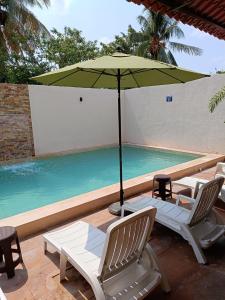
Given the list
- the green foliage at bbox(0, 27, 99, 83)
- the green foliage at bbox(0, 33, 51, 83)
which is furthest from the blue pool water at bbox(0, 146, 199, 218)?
the green foliage at bbox(0, 27, 99, 83)

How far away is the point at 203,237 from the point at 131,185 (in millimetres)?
2559

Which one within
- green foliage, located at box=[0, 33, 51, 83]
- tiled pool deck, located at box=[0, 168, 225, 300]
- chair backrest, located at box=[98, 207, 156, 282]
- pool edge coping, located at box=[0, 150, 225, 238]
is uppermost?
green foliage, located at box=[0, 33, 51, 83]

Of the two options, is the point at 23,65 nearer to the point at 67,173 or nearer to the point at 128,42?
the point at 128,42

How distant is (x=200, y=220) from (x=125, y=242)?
152cm

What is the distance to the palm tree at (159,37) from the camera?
669 inches

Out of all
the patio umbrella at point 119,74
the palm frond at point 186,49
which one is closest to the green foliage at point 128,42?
the palm frond at point 186,49

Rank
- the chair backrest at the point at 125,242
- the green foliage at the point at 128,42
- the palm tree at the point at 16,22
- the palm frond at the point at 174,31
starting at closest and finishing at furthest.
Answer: the chair backrest at the point at 125,242 → the palm tree at the point at 16,22 → the palm frond at the point at 174,31 → the green foliage at the point at 128,42

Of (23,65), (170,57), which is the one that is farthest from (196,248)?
(23,65)

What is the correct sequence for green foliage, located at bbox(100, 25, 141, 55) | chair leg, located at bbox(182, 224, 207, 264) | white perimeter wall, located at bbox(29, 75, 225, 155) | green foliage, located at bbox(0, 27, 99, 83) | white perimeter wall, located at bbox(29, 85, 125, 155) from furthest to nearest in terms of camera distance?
green foliage, located at bbox(0, 27, 99, 83) → green foliage, located at bbox(100, 25, 141, 55) → white perimeter wall, located at bbox(29, 85, 125, 155) → white perimeter wall, located at bbox(29, 75, 225, 155) → chair leg, located at bbox(182, 224, 207, 264)

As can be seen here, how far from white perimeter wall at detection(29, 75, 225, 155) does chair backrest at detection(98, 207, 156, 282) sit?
318 inches

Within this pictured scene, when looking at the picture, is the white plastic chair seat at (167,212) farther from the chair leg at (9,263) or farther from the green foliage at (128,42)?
the green foliage at (128,42)

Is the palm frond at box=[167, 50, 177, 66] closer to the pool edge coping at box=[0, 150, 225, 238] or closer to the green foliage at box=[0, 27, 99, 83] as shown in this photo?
the green foliage at box=[0, 27, 99, 83]

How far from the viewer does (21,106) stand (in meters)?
10.1

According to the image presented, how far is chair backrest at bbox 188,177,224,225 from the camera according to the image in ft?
9.57
